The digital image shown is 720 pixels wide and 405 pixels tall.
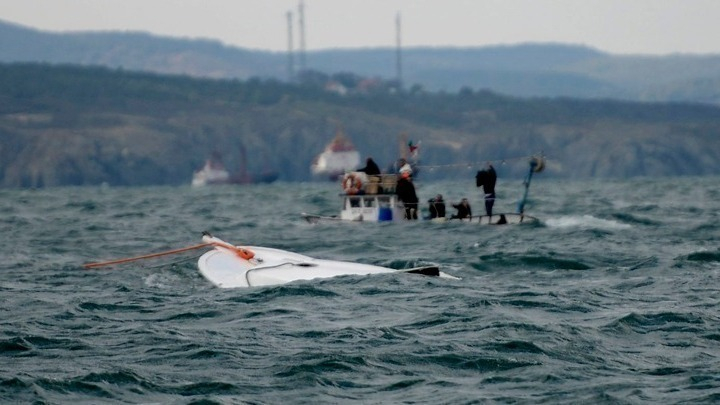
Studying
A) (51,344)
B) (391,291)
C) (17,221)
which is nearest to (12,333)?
(51,344)

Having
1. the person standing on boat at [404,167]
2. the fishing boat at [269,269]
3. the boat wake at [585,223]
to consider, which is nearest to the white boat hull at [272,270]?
the fishing boat at [269,269]

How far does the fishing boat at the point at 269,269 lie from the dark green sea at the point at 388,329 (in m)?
0.54

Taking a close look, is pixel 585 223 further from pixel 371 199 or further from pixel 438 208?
pixel 371 199

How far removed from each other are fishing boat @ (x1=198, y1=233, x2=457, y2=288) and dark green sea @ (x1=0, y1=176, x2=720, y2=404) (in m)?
0.54

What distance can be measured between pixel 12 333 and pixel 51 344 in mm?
1346

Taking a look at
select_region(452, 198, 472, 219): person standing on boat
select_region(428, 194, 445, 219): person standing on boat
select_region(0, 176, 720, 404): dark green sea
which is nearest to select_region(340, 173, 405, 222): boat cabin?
select_region(428, 194, 445, 219): person standing on boat

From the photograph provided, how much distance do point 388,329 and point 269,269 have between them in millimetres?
8602

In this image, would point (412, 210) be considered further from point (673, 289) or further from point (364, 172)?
point (673, 289)

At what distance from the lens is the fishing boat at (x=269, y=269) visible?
107 feet

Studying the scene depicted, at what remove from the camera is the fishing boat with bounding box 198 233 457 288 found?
3275cm

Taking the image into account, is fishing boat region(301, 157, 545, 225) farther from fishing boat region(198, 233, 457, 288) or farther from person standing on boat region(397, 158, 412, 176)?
fishing boat region(198, 233, 457, 288)

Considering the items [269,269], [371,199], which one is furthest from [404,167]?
[269,269]

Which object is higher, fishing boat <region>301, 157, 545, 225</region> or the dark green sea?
the dark green sea

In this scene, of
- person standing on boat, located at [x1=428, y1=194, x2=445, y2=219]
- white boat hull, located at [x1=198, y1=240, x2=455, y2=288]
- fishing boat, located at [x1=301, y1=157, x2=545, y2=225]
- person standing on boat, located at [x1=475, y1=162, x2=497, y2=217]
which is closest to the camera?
white boat hull, located at [x1=198, y1=240, x2=455, y2=288]
